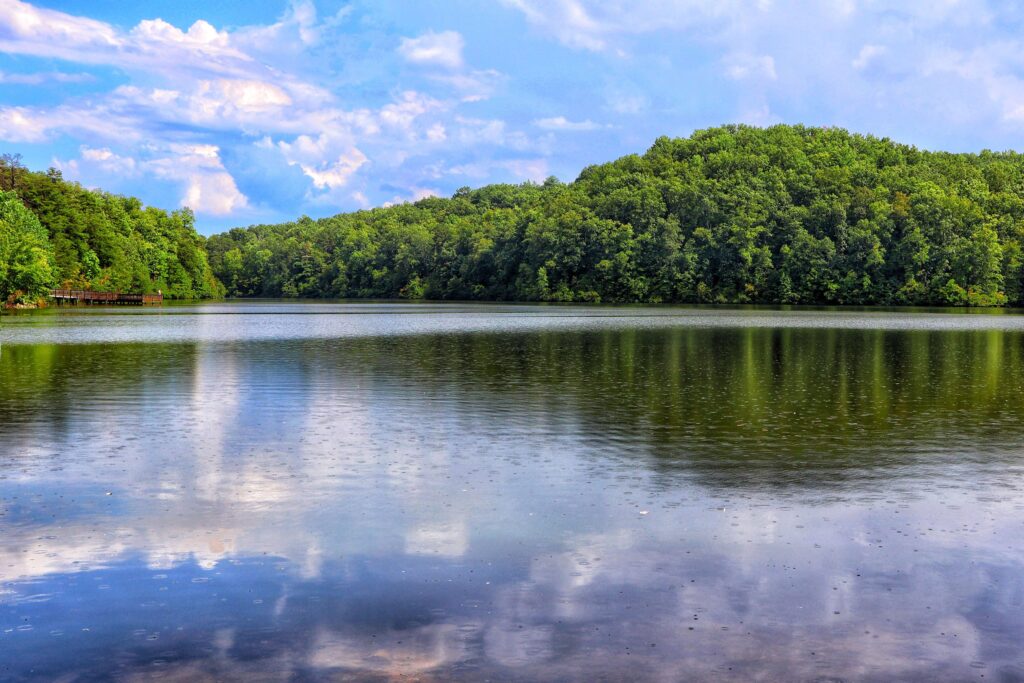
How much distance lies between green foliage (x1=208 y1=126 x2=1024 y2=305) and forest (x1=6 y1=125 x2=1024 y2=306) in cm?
26

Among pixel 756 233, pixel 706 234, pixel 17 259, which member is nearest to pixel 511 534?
pixel 17 259

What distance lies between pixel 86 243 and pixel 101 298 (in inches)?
283

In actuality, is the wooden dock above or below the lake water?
above

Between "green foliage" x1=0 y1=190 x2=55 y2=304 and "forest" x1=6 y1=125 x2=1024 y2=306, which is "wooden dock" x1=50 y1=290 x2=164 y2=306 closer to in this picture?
"forest" x1=6 y1=125 x2=1024 y2=306

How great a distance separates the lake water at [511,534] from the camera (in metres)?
7.66

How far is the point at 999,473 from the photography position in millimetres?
14508

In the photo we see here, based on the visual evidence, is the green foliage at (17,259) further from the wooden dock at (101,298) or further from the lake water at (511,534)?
the lake water at (511,534)

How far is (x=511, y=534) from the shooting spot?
10977mm

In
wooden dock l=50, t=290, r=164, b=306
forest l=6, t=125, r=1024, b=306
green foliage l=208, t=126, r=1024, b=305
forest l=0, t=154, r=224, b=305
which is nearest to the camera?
forest l=0, t=154, r=224, b=305

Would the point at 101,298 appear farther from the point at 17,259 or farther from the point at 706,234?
the point at 706,234

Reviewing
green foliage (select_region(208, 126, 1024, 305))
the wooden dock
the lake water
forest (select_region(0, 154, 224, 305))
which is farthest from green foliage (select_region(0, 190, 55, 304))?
green foliage (select_region(208, 126, 1024, 305))

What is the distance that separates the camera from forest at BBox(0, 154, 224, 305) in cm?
8112

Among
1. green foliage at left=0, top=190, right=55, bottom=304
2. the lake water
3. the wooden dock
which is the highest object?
green foliage at left=0, top=190, right=55, bottom=304

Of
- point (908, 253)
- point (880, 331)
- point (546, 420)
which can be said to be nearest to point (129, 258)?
point (908, 253)
